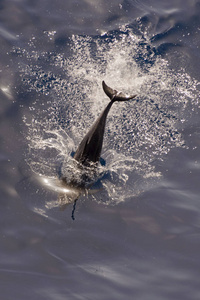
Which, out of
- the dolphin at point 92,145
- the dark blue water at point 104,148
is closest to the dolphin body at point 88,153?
the dolphin at point 92,145

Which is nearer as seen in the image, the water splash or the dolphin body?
the dolphin body

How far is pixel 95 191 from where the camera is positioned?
10539mm

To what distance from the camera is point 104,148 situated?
449 inches

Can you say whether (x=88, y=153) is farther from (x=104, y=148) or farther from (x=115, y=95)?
(x=115, y=95)

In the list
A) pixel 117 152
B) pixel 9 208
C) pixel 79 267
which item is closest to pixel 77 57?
pixel 117 152

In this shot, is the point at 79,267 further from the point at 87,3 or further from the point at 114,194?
the point at 87,3

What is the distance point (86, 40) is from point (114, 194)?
592cm

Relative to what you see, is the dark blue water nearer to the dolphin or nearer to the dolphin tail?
the dolphin

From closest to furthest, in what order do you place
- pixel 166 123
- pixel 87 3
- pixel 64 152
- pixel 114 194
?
1. pixel 114 194
2. pixel 64 152
3. pixel 166 123
4. pixel 87 3

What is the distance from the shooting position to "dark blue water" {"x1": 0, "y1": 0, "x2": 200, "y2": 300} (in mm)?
8969

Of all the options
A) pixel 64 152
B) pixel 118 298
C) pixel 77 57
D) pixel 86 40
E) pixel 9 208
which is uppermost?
pixel 86 40

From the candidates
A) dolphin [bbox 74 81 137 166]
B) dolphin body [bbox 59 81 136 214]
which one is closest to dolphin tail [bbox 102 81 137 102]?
dolphin body [bbox 59 81 136 214]

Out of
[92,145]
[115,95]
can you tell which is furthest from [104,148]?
[115,95]

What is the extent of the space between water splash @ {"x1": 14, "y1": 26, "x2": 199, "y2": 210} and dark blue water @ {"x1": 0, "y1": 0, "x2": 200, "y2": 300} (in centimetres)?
3
